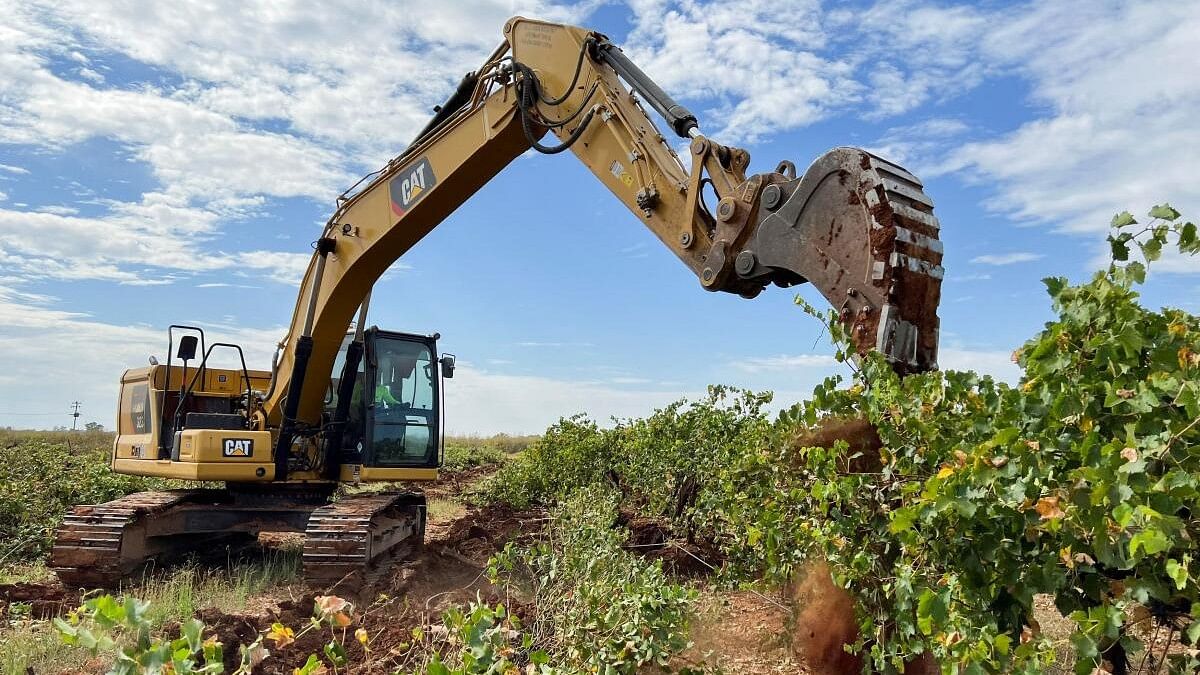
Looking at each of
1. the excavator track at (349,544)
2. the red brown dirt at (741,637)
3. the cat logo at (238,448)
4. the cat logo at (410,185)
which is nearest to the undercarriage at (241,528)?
the excavator track at (349,544)

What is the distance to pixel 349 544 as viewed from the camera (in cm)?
820

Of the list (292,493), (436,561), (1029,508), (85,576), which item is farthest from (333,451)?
(1029,508)

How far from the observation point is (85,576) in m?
9.09

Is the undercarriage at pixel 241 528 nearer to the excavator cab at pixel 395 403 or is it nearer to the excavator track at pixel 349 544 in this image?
the excavator track at pixel 349 544

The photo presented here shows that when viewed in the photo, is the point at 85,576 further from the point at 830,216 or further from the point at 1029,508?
the point at 1029,508

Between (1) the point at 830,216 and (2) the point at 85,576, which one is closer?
(1) the point at 830,216

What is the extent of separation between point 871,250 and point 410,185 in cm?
567

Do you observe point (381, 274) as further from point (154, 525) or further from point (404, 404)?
point (154, 525)

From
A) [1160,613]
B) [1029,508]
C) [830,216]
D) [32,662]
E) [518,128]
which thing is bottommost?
[32,662]

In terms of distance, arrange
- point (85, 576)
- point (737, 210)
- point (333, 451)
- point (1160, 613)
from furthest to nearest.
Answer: point (333, 451), point (85, 576), point (737, 210), point (1160, 613)

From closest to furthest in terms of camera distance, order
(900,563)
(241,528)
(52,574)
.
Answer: (900,563), (241,528), (52,574)

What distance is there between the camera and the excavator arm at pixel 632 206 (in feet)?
15.4

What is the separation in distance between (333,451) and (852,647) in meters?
7.26

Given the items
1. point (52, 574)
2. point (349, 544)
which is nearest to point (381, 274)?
point (349, 544)
